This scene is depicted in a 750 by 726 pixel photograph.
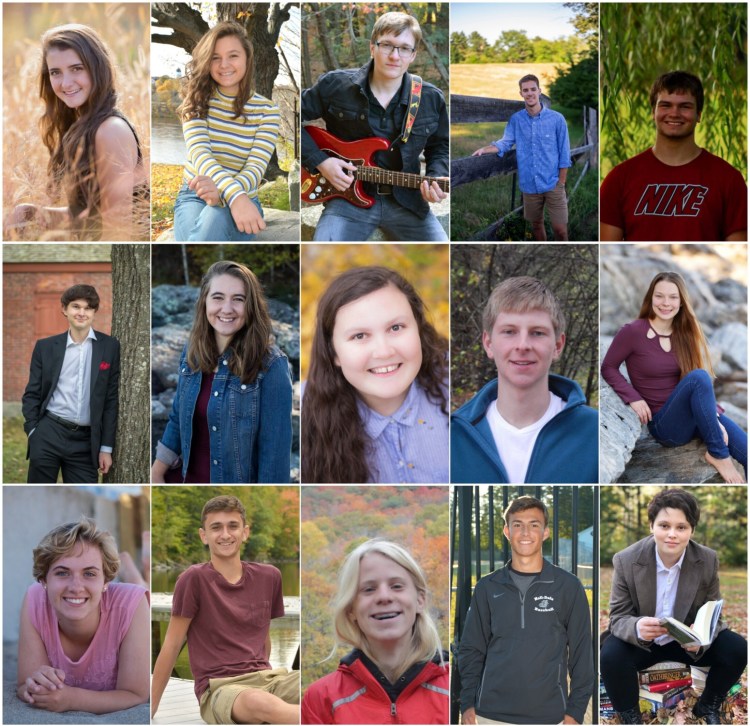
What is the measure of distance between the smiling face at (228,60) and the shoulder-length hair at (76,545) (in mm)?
2398

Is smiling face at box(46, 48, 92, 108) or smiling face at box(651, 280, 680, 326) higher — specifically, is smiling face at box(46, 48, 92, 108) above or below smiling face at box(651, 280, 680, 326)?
above

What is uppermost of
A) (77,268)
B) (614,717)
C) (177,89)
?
(177,89)

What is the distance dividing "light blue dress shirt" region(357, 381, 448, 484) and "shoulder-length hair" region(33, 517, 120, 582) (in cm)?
Answer: 142

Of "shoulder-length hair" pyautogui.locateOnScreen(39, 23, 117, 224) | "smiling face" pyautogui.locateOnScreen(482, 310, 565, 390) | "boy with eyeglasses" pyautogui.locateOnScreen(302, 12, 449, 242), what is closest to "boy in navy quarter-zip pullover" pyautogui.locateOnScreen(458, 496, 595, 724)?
"smiling face" pyautogui.locateOnScreen(482, 310, 565, 390)

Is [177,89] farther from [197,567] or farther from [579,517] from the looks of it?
[579,517]

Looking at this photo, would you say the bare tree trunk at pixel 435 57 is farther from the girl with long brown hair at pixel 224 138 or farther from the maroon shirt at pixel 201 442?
the maroon shirt at pixel 201 442

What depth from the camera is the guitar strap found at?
540 centimetres

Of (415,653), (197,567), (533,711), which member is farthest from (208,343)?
(533,711)

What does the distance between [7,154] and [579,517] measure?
3.55 meters

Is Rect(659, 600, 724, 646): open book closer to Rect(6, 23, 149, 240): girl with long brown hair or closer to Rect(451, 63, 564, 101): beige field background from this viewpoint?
Rect(451, 63, 564, 101): beige field background

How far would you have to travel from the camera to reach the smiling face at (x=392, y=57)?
537 cm

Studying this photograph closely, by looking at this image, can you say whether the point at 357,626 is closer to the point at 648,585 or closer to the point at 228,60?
the point at 648,585

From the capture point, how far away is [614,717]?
5.45m

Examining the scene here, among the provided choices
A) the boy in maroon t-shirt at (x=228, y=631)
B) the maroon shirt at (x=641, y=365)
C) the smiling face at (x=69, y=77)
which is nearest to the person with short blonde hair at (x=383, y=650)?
the boy in maroon t-shirt at (x=228, y=631)
